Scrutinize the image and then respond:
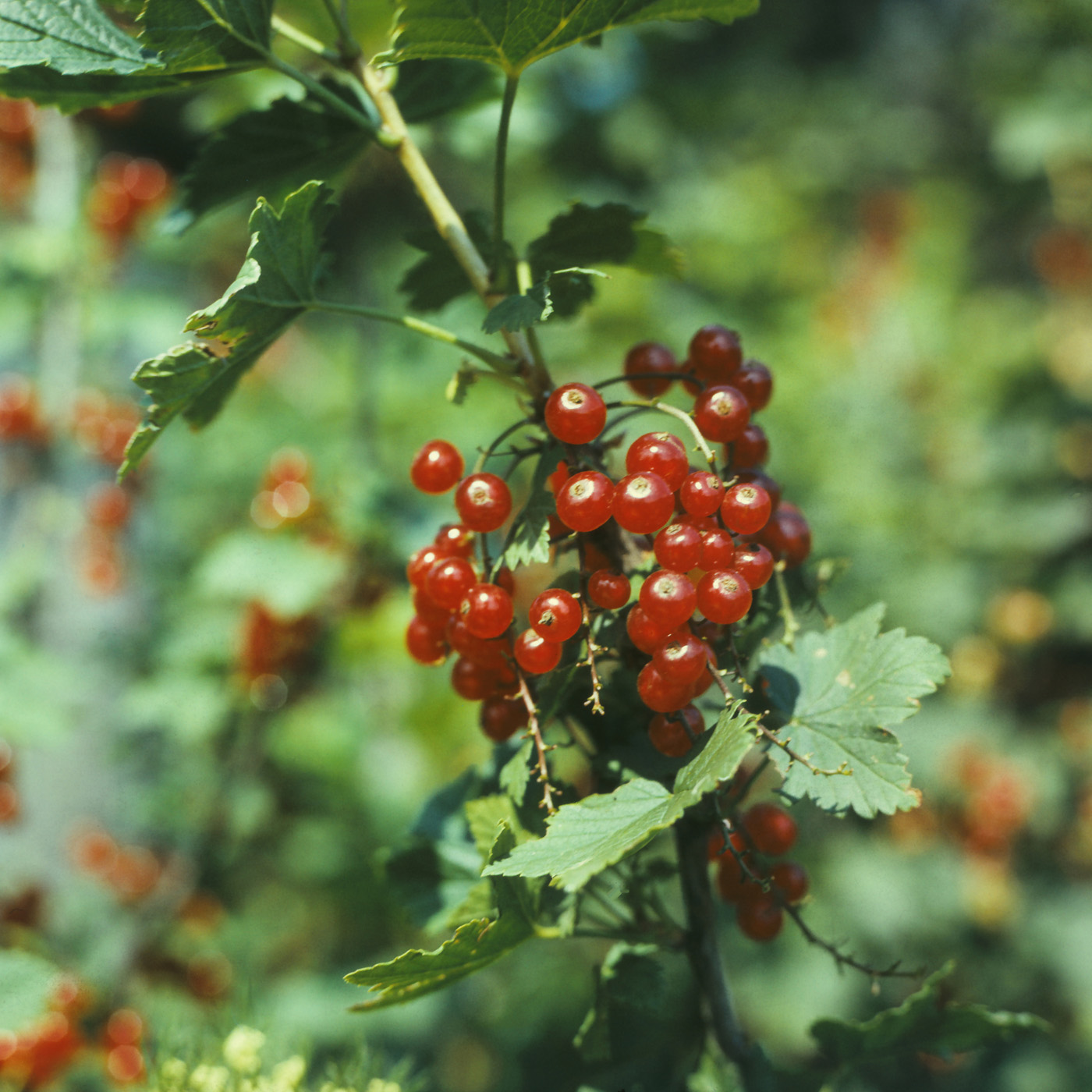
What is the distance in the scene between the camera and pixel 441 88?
0.91 meters

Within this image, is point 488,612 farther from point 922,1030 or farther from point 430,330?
point 922,1030

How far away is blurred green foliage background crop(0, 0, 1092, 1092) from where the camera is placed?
1.88 m

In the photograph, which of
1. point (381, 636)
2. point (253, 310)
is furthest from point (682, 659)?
point (381, 636)

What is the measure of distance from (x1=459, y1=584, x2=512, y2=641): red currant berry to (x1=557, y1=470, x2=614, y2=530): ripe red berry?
3.1 inches

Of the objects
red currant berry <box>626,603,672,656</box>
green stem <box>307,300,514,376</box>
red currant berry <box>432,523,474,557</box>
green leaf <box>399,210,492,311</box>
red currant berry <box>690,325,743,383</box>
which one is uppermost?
green leaf <box>399,210,492,311</box>

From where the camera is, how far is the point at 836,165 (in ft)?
20.7

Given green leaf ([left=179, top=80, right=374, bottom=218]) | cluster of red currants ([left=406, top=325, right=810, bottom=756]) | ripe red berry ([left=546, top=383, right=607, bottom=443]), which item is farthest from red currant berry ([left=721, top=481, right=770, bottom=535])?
green leaf ([left=179, top=80, right=374, bottom=218])

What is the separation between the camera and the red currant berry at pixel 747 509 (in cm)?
67

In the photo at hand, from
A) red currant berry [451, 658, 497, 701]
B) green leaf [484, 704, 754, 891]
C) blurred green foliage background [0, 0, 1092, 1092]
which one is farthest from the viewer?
blurred green foliage background [0, 0, 1092, 1092]

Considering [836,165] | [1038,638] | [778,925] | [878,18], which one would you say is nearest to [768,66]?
[836,165]

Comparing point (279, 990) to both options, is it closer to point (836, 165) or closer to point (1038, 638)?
point (1038, 638)

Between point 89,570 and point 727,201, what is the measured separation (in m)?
3.42

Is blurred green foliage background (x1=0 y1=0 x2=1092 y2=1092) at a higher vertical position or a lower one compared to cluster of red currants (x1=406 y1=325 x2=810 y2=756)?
lower

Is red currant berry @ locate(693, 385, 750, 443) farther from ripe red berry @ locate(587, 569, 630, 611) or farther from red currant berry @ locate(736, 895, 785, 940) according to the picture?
red currant berry @ locate(736, 895, 785, 940)
